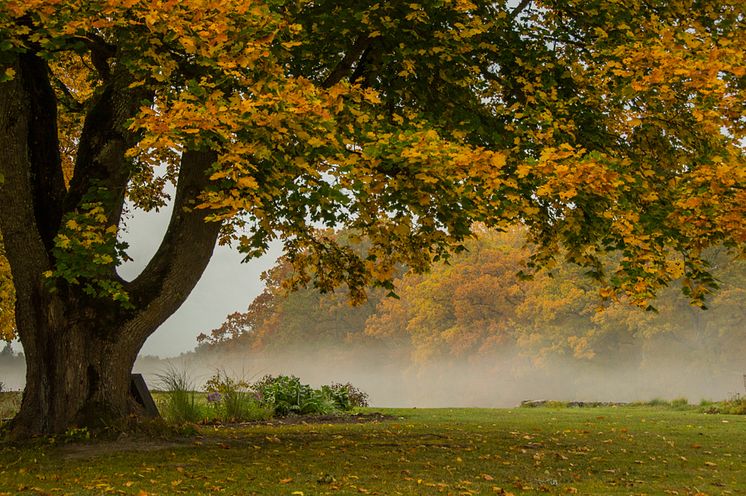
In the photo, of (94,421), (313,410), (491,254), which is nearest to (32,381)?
(94,421)

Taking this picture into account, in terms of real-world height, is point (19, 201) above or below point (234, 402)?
above

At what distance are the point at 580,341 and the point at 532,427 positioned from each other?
32307 millimetres

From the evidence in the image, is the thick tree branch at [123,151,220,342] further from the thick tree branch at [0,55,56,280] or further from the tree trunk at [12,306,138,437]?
the thick tree branch at [0,55,56,280]

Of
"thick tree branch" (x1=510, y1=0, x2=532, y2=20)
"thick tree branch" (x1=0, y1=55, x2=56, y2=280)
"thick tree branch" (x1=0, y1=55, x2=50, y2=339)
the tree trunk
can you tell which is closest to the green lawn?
the tree trunk

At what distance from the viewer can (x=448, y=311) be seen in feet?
177

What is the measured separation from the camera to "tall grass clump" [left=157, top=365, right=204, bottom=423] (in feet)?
48.7

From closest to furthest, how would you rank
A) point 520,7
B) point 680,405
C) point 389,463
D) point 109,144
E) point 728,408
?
point 389,463 < point 109,144 < point 520,7 < point 728,408 < point 680,405

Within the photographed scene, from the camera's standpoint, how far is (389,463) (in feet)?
30.5

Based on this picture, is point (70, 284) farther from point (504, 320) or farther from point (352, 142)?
point (504, 320)

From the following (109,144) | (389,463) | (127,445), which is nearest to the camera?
(389,463)

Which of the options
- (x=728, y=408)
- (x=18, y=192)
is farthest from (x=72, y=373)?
(x=728, y=408)

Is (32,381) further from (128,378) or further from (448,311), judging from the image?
(448,311)

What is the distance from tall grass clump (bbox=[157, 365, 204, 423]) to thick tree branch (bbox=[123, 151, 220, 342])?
146 inches

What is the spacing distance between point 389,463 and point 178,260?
15.3 ft
